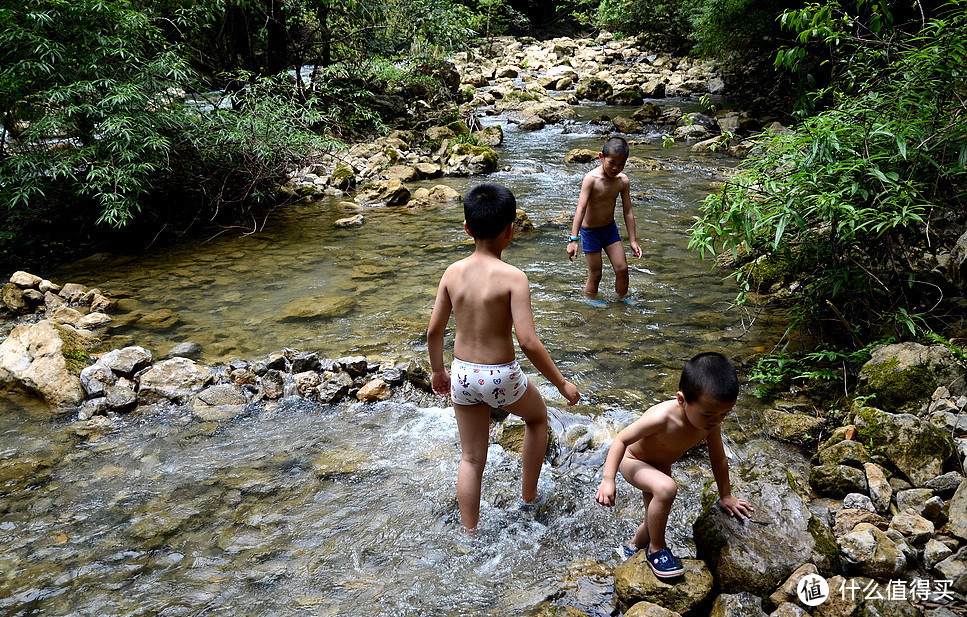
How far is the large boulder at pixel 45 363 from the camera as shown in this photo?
4.41 metres

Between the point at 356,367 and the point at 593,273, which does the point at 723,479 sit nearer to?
the point at 356,367

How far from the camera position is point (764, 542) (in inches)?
97.0

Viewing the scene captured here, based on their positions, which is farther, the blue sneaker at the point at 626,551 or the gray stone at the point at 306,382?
the gray stone at the point at 306,382

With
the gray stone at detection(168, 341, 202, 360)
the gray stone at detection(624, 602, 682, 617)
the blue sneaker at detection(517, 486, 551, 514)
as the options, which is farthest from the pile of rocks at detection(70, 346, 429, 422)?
the gray stone at detection(624, 602, 682, 617)

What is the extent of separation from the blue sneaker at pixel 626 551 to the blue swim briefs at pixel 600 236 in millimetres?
3192

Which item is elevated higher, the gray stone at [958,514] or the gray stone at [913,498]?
the gray stone at [958,514]

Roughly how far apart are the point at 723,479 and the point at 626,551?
65 cm

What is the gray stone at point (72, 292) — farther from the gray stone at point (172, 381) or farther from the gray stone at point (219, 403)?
the gray stone at point (219, 403)

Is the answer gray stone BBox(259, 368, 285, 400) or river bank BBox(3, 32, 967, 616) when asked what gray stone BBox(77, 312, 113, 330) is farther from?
gray stone BBox(259, 368, 285, 400)

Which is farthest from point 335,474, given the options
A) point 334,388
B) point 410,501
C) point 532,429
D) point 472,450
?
point 532,429

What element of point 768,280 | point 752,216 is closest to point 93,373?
point 752,216

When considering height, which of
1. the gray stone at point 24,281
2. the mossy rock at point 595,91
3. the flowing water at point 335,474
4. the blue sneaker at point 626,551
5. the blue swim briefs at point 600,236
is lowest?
the blue sneaker at point 626,551

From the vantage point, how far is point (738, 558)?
2.44m

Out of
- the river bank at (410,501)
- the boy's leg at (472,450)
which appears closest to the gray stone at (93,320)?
the river bank at (410,501)
